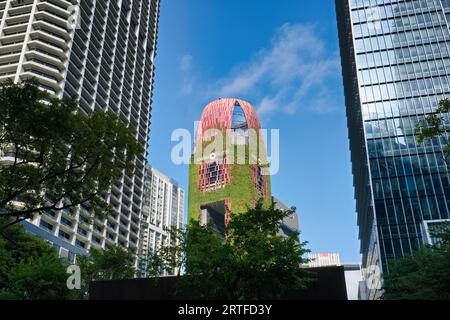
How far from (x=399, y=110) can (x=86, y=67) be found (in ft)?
198

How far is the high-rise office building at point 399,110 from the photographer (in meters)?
64.8

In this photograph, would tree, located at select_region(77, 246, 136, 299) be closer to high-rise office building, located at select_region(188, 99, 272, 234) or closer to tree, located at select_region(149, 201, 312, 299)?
tree, located at select_region(149, 201, 312, 299)

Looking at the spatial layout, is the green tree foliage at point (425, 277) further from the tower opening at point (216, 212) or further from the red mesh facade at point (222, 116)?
the red mesh facade at point (222, 116)

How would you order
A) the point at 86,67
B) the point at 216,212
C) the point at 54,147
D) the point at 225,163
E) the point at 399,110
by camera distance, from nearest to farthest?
1. the point at 54,147
2. the point at 399,110
3. the point at 86,67
4. the point at 216,212
5. the point at 225,163

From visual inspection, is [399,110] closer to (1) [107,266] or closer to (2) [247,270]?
(1) [107,266]

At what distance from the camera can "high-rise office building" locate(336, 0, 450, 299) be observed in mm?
64750

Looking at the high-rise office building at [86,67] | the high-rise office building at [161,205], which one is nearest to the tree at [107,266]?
the high-rise office building at [86,67]

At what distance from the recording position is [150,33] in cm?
11994

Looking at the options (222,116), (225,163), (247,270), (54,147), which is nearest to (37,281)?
(247,270)

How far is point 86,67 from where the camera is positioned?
282 ft

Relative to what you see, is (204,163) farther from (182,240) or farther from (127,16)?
(182,240)

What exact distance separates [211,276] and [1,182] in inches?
465

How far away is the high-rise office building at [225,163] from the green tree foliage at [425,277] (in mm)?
83393

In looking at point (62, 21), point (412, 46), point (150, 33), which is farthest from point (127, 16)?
point (412, 46)
